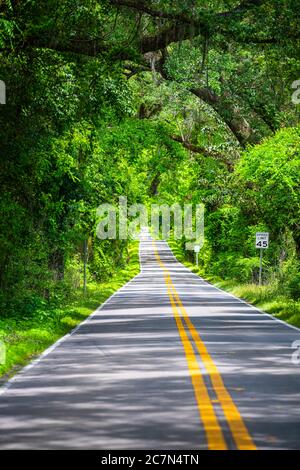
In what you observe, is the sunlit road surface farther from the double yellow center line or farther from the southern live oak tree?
the southern live oak tree

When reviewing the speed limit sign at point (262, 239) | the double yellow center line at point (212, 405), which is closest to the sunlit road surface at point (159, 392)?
the double yellow center line at point (212, 405)

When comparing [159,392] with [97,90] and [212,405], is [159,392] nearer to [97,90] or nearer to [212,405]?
[212,405]

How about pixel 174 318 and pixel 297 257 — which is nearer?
pixel 174 318

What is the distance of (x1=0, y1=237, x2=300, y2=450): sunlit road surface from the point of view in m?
10.4

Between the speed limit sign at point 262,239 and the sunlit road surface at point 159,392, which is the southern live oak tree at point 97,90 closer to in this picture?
the speed limit sign at point 262,239

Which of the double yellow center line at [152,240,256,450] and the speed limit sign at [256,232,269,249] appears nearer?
the double yellow center line at [152,240,256,450]

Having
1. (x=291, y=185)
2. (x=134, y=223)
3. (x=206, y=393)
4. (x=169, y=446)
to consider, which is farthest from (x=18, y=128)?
(x=134, y=223)

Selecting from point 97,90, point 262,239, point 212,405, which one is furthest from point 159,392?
point 262,239

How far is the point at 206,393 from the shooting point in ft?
45.6

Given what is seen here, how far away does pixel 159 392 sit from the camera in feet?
45.9

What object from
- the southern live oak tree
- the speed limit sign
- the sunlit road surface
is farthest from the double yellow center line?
the speed limit sign

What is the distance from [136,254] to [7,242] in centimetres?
11513

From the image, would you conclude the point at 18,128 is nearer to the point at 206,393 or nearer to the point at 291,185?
the point at 206,393

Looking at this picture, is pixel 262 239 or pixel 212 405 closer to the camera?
pixel 212 405
